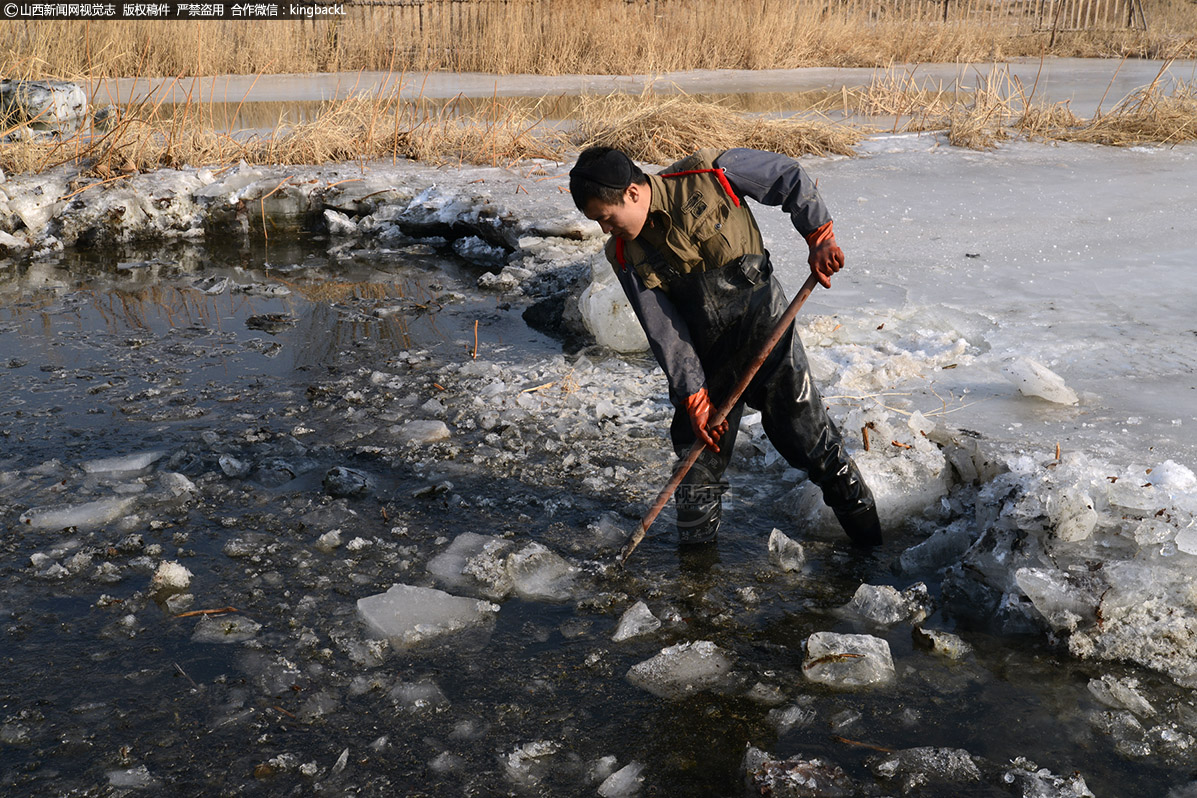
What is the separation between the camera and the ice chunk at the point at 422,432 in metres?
3.67

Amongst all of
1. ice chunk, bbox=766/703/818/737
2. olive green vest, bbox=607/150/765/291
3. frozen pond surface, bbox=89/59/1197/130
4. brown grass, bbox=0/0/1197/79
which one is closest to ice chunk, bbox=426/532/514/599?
ice chunk, bbox=766/703/818/737

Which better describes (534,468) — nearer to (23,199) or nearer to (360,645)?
(360,645)

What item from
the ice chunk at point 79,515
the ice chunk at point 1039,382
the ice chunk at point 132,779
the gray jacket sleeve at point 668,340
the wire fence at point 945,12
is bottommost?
the ice chunk at point 132,779

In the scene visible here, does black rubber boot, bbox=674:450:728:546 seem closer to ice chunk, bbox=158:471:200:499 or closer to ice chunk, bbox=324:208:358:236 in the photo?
ice chunk, bbox=158:471:200:499

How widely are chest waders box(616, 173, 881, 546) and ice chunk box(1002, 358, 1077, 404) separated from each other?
104 centimetres

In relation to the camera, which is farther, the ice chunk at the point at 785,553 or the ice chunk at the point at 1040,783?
the ice chunk at the point at 785,553

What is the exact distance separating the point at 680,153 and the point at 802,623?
5.68m

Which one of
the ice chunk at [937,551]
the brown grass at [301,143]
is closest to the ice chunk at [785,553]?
the ice chunk at [937,551]

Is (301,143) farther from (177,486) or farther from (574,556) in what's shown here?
(574,556)

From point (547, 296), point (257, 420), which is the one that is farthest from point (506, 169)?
point (257, 420)

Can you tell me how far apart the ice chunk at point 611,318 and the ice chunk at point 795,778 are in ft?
8.20

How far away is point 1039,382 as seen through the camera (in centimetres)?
342

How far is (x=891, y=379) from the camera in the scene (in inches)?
147

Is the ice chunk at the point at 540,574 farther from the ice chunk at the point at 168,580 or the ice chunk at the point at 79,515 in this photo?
the ice chunk at the point at 79,515
